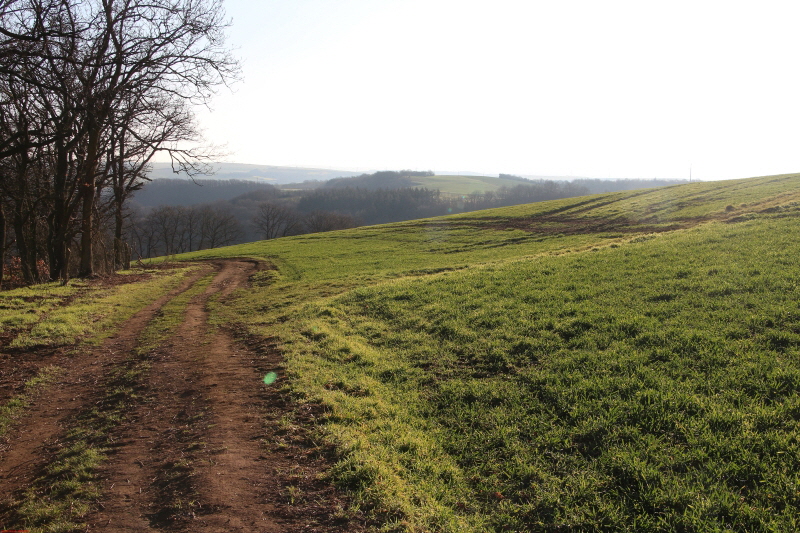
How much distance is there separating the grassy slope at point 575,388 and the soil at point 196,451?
23.8 inches

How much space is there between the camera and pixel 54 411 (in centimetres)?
739

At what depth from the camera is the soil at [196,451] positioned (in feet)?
15.2

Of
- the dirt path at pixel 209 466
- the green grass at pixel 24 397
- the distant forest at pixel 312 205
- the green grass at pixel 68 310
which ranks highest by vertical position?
the distant forest at pixel 312 205

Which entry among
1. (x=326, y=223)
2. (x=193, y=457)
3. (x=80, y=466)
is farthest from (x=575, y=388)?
(x=326, y=223)

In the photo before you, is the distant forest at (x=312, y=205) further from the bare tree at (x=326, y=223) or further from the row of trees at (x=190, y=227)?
the row of trees at (x=190, y=227)

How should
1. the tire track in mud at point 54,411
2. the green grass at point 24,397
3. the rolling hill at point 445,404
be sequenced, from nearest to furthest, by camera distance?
1. the rolling hill at point 445,404
2. the tire track in mud at point 54,411
3. the green grass at point 24,397

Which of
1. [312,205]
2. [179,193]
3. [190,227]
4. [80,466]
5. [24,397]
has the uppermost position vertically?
[179,193]

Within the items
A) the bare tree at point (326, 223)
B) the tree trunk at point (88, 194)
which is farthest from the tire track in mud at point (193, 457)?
the bare tree at point (326, 223)

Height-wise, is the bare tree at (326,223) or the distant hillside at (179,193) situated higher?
the distant hillside at (179,193)

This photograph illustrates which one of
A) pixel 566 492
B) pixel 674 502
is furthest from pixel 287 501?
pixel 674 502

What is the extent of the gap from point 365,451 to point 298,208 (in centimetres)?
15332

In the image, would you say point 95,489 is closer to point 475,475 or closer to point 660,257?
point 475,475

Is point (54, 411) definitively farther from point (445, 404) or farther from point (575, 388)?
point (575, 388)

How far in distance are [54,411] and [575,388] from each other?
9.12m
